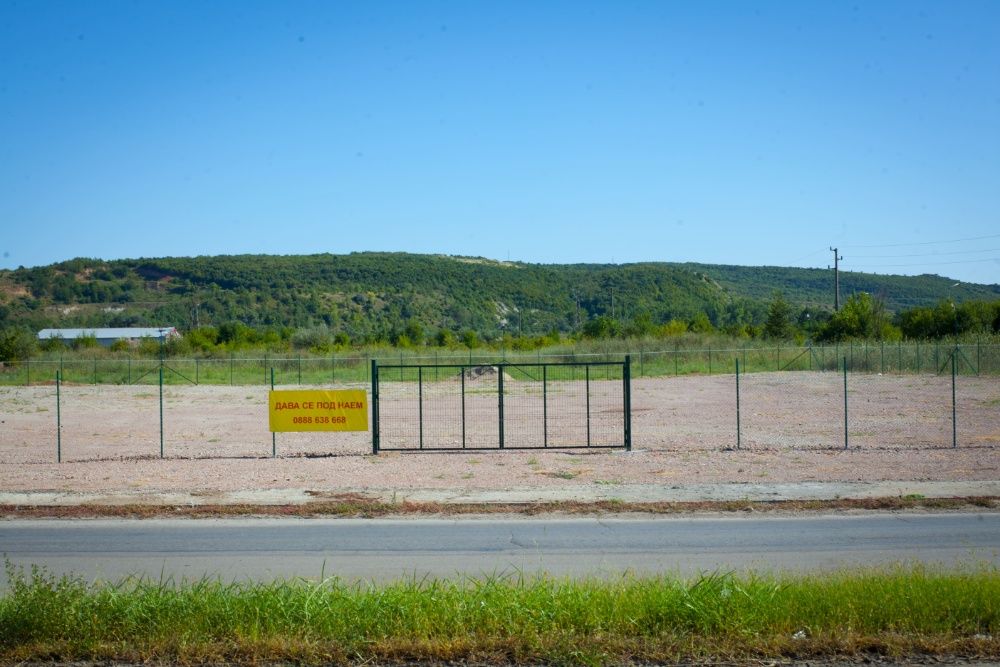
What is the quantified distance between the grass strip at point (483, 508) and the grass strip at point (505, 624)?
730 cm

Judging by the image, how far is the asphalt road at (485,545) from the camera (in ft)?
36.0

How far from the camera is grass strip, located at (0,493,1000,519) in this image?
15555 mm

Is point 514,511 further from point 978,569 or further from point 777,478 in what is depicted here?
point 978,569

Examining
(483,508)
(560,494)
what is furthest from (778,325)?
(483,508)

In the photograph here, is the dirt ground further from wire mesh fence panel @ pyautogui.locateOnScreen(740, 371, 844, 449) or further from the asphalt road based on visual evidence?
the asphalt road

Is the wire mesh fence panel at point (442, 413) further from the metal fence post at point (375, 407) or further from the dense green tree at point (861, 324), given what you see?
the dense green tree at point (861, 324)

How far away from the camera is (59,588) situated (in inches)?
307

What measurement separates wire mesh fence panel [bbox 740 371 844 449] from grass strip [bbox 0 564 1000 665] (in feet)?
51.9

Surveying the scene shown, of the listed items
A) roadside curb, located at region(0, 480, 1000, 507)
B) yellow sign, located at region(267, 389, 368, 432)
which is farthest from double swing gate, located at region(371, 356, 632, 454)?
roadside curb, located at region(0, 480, 1000, 507)

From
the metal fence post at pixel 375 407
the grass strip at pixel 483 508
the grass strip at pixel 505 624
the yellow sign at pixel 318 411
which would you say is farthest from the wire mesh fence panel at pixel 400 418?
the grass strip at pixel 505 624

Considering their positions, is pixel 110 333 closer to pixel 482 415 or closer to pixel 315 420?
pixel 482 415

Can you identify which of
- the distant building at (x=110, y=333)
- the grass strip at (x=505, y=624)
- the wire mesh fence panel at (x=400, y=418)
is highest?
the distant building at (x=110, y=333)

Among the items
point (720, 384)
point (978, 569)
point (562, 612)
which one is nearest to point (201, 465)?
point (562, 612)

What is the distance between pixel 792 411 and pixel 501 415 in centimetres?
1538
